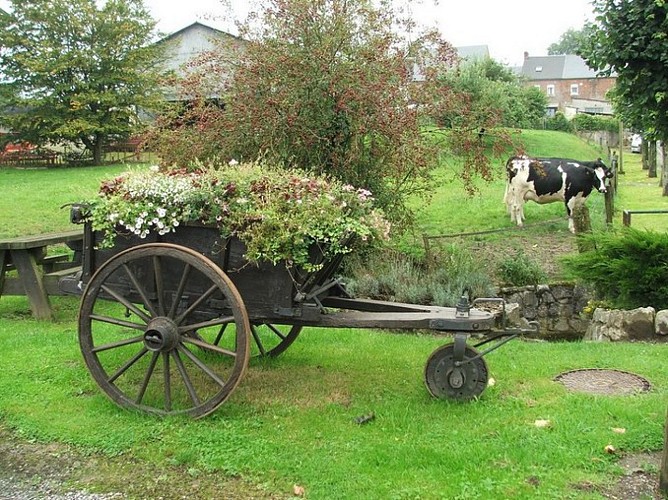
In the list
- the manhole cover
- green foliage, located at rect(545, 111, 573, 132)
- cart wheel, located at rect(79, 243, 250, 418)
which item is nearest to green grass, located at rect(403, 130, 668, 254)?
the manhole cover

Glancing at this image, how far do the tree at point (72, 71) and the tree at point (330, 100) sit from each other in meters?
19.6

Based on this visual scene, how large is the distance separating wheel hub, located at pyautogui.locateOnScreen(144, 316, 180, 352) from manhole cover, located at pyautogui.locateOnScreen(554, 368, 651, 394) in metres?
2.95

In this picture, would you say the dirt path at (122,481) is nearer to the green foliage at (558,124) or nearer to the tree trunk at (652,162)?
the tree trunk at (652,162)

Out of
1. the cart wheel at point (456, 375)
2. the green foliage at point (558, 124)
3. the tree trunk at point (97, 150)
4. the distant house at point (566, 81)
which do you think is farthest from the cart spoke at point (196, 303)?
the distant house at point (566, 81)

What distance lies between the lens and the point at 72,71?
2755 centimetres

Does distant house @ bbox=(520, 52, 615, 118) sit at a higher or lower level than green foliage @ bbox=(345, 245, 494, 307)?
higher

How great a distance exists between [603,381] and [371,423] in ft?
6.67

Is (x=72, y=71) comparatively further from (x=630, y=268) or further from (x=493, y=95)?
(x=630, y=268)

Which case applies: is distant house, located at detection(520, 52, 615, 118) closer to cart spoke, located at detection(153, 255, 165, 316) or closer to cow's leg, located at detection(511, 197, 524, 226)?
cow's leg, located at detection(511, 197, 524, 226)

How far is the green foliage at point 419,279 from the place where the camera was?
8.39 m

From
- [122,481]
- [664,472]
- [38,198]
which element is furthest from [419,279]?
[38,198]

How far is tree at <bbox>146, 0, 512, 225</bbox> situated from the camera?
7.91 m

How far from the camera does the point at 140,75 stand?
1093 inches

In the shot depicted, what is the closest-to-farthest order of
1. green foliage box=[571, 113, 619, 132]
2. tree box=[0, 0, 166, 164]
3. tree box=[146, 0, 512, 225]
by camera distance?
tree box=[146, 0, 512, 225], tree box=[0, 0, 166, 164], green foliage box=[571, 113, 619, 132]
